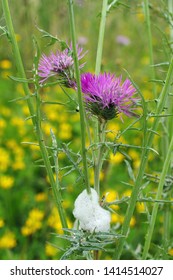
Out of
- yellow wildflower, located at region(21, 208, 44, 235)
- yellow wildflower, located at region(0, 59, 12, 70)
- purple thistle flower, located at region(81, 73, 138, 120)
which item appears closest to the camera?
purple thistle flower, located at region(81, 73, 138, 120)

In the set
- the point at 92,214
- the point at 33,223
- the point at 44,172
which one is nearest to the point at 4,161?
the point at 44,172

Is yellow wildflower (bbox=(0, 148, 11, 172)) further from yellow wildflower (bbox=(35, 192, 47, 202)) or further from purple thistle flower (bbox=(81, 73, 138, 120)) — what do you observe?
purple thistle flower (bbox=(81, 73, 138, 120))

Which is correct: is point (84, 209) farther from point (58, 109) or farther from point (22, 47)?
point (22, 47)

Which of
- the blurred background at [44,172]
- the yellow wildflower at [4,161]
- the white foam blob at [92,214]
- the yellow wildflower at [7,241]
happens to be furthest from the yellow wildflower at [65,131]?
the white foam blob at [92,214]

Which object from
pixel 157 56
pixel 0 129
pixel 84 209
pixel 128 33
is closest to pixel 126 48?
pixel 128 33

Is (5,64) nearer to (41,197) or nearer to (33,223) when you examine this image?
(41,197)

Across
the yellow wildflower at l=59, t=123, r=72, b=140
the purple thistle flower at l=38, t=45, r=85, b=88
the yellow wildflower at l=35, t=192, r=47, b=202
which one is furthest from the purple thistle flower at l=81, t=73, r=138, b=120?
the yellow wildflower at l=59, t=123, r=72, b=140
